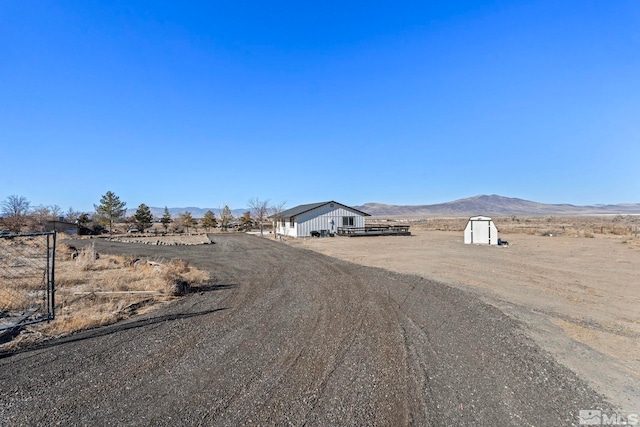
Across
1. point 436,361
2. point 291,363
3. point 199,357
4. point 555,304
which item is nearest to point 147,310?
point 199,357

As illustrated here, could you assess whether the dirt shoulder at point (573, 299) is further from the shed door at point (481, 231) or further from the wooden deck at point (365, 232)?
the wooden deck at point (365, 232)

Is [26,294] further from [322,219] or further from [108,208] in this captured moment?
[108,208]

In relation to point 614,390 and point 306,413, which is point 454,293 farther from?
point 306,413

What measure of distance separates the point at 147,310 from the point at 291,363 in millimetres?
5333

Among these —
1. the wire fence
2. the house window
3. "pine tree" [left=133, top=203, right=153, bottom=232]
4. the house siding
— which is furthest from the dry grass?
"pine tree" [left=133, top=203, right=153, bottom=232]

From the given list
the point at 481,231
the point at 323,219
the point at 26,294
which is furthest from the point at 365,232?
the point at 26,294

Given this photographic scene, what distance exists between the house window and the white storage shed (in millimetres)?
16706

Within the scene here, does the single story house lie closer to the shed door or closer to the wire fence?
the shed door

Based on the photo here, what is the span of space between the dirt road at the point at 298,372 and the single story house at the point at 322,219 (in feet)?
107

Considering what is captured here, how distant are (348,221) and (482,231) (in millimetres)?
18080

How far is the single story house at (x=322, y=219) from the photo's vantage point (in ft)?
134

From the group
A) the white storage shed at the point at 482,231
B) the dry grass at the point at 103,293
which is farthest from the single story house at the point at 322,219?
the dry grass at the point at 103,293

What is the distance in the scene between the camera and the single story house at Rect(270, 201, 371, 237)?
134 feet

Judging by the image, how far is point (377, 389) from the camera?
4.30 m
